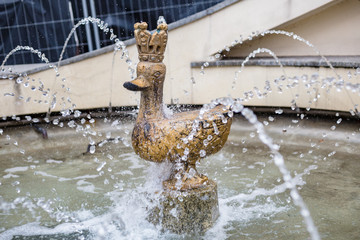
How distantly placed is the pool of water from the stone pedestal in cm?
5

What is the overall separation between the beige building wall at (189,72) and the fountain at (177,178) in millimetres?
365

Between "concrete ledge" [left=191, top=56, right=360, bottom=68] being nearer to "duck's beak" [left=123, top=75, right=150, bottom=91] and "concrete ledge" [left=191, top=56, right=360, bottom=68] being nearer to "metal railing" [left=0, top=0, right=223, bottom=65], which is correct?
"metal railing" [left=0, top=0, right=223, bottom=65]

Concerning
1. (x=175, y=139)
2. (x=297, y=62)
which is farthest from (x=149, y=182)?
(x=297, y=62)

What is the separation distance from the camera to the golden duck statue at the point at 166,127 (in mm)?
2490

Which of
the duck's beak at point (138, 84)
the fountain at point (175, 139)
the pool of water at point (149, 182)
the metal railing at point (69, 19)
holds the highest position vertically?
the metal railing at point (69, 19)

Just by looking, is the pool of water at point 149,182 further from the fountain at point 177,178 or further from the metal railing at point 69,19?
the metal railing at point 69,19

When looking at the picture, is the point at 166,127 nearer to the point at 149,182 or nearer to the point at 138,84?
the point at 138,84

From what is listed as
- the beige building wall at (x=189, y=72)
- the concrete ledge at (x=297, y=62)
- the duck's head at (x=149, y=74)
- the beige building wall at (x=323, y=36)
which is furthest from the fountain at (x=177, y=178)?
the beige building wall at (x=323, y=36)

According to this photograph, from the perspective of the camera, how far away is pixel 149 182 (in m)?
2.83

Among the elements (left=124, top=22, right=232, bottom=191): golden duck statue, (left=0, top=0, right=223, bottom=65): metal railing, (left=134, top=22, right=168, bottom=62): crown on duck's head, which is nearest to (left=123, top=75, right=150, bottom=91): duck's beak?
(left=124, top=22, right=232, bottom=191): golden duck statue

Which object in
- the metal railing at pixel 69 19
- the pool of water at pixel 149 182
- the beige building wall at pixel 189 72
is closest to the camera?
the pool of water at pixel 149 182

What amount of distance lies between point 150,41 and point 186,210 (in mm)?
959

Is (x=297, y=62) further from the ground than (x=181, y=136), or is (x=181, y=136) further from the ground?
(x=297, y=62)

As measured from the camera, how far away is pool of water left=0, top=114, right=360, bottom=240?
8.80ft
